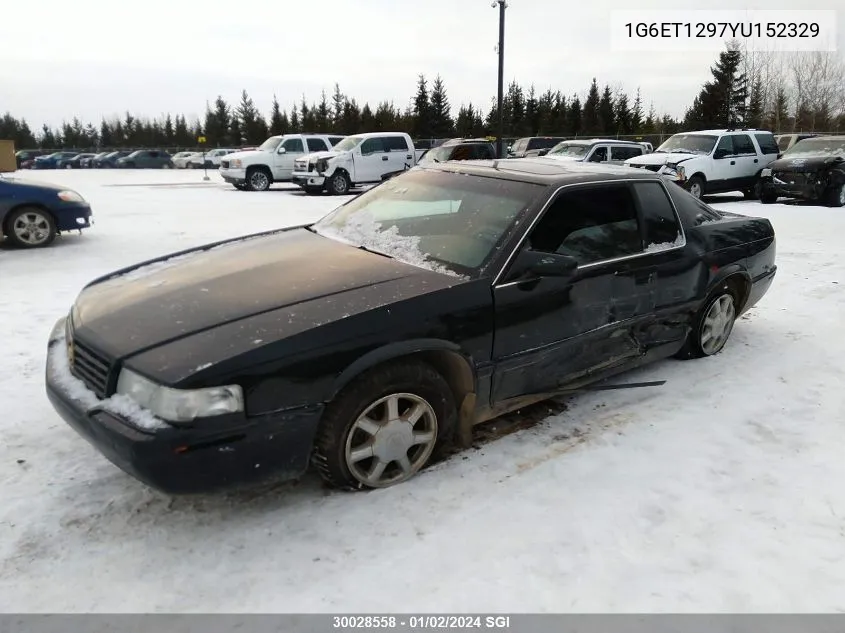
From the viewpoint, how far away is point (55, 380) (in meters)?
2.90

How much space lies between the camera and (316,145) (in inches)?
829

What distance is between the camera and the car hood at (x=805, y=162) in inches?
556

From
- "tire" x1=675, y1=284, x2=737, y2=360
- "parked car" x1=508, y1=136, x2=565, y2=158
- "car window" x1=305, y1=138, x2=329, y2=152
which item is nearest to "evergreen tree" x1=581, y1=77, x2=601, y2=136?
"parked car" x1=508, y1=136, x2=565, y2=158

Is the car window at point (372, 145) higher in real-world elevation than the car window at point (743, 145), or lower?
higher

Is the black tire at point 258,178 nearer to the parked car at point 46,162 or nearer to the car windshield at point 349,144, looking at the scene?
the car windshield at point 349,144

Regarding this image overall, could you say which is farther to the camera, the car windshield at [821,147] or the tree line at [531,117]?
the tree line at [531,117]

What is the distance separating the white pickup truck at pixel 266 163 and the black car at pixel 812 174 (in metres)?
13.2

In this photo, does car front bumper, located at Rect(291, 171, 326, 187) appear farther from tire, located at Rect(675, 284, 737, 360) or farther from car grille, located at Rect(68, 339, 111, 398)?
car grille, located at Rect(68, 339, 111, 398)

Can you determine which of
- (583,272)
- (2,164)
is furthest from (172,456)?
(2,164)

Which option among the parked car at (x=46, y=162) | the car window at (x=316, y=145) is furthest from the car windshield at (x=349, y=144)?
the parked car at (x=46, y=162)

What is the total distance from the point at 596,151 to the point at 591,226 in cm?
1404

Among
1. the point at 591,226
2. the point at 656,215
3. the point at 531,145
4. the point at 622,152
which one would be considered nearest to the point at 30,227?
the point at 591,226
